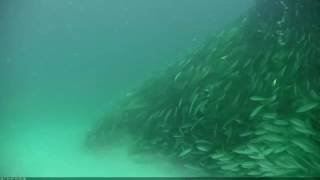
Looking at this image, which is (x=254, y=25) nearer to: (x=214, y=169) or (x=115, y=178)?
(x=214, y=169)

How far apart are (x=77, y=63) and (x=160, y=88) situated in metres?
0.42

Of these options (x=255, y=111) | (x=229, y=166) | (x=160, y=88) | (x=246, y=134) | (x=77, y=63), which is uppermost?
(x=77, y=63)

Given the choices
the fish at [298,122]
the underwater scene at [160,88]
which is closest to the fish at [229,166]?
the underwater scene at [160,88]

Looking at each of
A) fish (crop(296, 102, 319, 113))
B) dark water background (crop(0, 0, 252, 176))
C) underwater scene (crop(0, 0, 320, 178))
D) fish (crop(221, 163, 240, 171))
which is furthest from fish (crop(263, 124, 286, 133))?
dark water background (crop(0, 0, 252, 176))

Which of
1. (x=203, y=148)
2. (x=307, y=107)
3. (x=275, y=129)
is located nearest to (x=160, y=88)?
(x=203, y=148)

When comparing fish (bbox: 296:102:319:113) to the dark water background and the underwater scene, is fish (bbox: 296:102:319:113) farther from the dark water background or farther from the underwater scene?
the dark water background

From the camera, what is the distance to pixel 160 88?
2416 mm

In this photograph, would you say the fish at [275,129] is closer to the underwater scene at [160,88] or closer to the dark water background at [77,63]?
the underwater scene at [160,88]

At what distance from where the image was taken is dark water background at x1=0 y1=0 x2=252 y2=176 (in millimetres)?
2344

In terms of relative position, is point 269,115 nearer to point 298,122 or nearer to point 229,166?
point 298,122

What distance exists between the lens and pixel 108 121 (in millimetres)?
2389

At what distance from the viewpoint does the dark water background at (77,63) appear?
234 centimetres

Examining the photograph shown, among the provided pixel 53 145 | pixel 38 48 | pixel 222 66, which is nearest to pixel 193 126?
pixel 222 66

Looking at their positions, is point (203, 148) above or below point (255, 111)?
below
